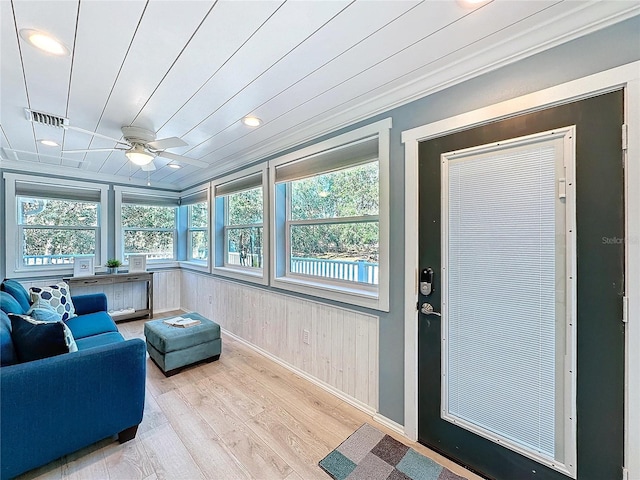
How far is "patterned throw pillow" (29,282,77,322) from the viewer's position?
288cm

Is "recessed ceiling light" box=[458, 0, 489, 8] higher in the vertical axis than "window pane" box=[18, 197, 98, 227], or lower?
higher

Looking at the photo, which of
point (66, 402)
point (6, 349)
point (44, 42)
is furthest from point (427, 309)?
point (44, 42)

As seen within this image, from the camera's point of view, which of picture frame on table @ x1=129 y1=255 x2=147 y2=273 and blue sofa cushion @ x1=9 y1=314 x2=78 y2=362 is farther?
picture frame on table @ x1=129 y1=255 x2=147 y2=273

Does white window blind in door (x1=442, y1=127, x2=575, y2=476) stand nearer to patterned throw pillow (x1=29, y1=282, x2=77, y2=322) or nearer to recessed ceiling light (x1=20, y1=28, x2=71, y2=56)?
recessed ceiling light (x1=20, y1=28, x2=71, y2=56)

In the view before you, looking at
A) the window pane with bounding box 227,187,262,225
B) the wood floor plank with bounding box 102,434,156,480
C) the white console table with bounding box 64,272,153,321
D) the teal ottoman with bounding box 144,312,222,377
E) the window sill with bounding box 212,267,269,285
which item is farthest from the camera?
the white console table with bounding box 64,272,153,321

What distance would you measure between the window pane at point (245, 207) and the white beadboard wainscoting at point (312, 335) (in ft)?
2.98

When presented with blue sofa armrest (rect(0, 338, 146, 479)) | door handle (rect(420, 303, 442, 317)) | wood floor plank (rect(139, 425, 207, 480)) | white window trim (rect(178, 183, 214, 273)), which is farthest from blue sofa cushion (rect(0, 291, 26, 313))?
door handle (rect(420, 303, 442, 317))

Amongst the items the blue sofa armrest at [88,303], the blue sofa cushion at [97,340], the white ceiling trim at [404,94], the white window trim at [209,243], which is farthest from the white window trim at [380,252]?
the blue sofa armrest at [88,303]

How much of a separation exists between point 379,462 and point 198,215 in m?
4.65

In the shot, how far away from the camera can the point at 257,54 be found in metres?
1.53

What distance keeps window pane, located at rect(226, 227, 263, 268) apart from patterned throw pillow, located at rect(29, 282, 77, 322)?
6.16ft

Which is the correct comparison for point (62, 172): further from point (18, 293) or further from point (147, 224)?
point (18, 293)

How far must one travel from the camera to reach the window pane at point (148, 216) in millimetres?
4797

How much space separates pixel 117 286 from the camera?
4.56m
